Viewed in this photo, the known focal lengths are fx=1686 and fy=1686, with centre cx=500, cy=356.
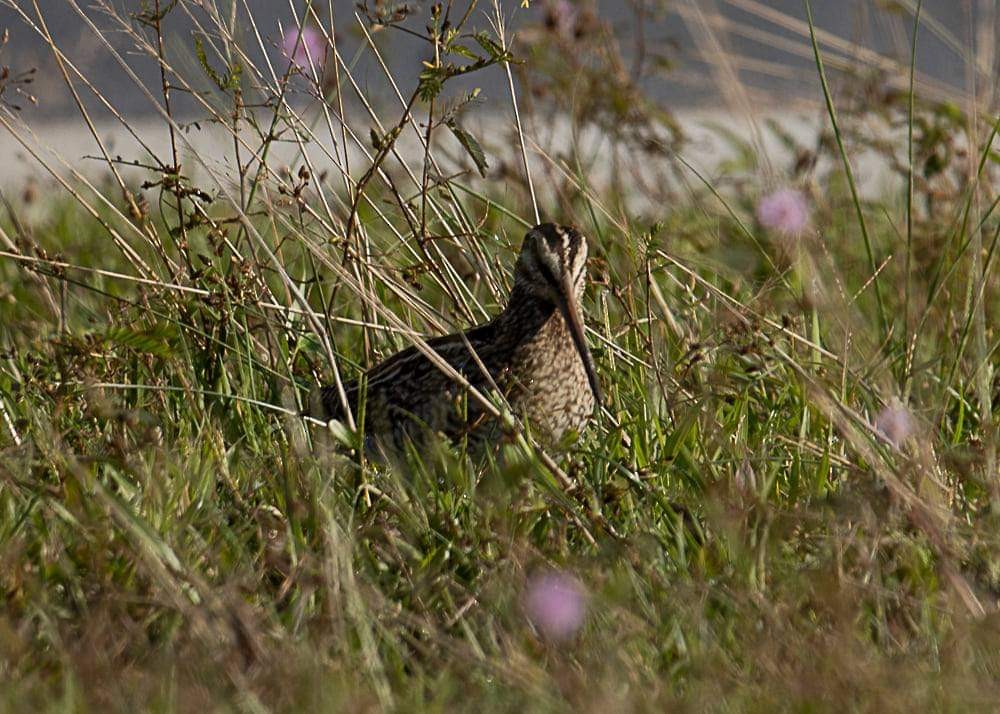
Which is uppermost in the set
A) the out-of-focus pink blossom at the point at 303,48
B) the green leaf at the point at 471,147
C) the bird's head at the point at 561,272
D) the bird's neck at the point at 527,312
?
the out-of-focus pink blossom at the point at 303,48

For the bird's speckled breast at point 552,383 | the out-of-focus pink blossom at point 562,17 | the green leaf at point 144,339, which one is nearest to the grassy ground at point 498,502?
the green leaf at point 144,339

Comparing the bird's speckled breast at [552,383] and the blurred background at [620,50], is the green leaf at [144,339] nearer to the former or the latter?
the blurred background at [620,50]

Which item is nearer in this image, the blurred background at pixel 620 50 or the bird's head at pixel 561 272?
the bird's head at pixel 561 272

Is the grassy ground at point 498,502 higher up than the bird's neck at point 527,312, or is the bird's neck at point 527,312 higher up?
the bird's neck at point 527,312

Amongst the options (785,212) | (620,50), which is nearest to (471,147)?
(785,212)

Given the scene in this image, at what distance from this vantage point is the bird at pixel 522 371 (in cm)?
430

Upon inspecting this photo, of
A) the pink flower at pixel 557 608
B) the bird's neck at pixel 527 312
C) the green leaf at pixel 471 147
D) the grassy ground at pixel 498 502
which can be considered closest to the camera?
the grassy ground at pixel 498 502

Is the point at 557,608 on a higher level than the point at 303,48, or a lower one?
lower

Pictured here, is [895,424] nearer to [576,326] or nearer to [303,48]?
[576,326]

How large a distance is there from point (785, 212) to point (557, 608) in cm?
157

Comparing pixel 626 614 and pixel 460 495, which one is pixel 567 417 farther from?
pixel 626 614

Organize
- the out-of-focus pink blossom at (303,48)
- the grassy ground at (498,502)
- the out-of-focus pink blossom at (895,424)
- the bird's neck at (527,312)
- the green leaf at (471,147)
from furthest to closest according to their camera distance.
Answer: the bird's neck at (527,312) < the out-of-focus pink blossom at (303,48) < the green leaf at (471,147) < the out-of-focus pink blossom at (895,424) < the grassy ground at (498,502)

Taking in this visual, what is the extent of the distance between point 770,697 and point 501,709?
462 mm

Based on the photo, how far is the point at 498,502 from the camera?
3.65 m
